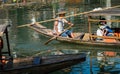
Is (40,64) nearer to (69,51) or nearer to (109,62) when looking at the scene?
(109,62)

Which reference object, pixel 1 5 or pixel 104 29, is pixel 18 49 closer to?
pixel 104 29

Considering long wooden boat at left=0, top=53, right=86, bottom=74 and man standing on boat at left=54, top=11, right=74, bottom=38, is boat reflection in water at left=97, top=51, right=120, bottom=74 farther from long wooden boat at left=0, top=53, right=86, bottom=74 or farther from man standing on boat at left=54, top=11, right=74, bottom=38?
man standing on boat at left=54, top=11, right=74, bottom=38

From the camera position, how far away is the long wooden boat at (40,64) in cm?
1204

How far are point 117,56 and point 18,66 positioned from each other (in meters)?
6.30

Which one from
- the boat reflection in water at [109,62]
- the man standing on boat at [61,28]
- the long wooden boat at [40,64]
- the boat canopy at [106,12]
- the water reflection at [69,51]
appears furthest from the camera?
the man standing on boat at [61,28]

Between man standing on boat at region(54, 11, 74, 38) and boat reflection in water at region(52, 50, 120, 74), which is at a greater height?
man standing on boat at region(54, 11, 74, 38)

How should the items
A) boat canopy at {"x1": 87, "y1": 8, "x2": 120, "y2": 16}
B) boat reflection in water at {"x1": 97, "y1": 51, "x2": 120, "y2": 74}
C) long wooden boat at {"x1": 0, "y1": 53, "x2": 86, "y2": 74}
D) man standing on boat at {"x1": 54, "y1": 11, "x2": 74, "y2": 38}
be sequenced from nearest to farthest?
long wooden boat at {"x1": 0, "y1": 53, "x2": 86, "y2": 74}
boat reflection in water at {"x1": 97, "y1": 51, "x2": 120, "y2": 74}
boat canopy at {"x1": 87, "y1": 8, "x2": 120, "y2": 16}
man standing on boat at {"x1": 54, "y1": 11, "x2": 74, "y2": 38}

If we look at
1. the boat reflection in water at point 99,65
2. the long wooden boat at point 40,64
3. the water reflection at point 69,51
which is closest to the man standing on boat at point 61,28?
the water reflection at point 69,51

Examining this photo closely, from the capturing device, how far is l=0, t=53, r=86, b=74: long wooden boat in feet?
39.5

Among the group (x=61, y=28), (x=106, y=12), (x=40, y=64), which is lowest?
(x=40, y=64)

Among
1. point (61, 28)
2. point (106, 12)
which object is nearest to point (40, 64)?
point (106, 12)

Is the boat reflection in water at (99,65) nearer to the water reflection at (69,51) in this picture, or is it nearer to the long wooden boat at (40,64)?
the water reflection at (69,51)

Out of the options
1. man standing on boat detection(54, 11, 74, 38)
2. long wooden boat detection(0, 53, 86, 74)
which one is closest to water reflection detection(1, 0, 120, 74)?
man standing on boat detection(54, 11, 74, 38)

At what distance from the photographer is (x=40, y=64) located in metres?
12.2
